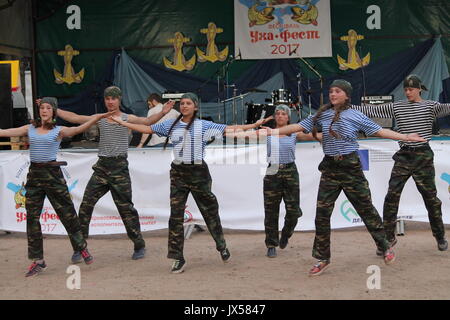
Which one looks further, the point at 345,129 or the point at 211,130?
the point at 211,130

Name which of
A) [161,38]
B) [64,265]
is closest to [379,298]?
[64,265]

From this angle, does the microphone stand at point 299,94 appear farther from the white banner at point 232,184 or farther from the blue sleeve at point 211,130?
the blue sleeve at point 211,130

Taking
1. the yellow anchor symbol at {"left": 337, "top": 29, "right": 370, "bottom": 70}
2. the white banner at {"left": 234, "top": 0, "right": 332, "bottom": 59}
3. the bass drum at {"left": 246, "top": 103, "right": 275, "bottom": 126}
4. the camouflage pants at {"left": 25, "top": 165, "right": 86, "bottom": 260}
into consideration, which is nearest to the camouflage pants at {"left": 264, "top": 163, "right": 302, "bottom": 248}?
the camouflage pants at {"left": 25, "top": 165, "right": 86, "bottom": 260}

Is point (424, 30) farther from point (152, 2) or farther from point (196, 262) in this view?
point (196, 262)

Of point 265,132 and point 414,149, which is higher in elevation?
point 265,132

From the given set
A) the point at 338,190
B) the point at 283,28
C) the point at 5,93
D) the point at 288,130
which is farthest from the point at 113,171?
the point at 283,28

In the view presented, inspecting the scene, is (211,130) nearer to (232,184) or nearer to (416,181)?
(232,184)

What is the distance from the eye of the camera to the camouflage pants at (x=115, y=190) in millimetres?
8141

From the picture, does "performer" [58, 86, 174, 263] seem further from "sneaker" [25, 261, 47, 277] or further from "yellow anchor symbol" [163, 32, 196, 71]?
"yellow anchor symbol" [163, 32, 196, 71]

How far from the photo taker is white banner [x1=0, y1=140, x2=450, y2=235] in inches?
374

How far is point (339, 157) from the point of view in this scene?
7.02 m

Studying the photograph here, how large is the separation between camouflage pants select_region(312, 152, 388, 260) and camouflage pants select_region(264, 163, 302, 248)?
1.10m

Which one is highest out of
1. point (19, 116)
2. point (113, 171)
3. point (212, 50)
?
point (212, 50)

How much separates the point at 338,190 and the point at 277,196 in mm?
1252
